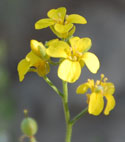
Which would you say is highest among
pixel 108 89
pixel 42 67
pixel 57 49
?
pixel 57 49

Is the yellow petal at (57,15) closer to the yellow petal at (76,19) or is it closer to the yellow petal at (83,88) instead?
the yellow petal at (76,19)

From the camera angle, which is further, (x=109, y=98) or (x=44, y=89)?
(x=44, y=89)

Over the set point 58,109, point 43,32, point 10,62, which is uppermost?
point 43,32

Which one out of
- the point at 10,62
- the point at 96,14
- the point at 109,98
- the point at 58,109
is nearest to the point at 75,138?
the point at 58,109

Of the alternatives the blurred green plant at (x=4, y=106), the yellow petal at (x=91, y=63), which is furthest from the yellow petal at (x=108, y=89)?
the blurred green plant at (x=4, y=106)

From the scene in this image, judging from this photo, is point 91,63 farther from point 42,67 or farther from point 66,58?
point 42,67

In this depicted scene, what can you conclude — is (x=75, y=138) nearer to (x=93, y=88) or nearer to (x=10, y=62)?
(x=10, y=62)

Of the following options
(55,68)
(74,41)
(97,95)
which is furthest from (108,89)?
(55,68)

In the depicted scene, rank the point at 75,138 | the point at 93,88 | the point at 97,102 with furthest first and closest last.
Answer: the point at 75,138 < the point at 93,88 < the point at 97,102
